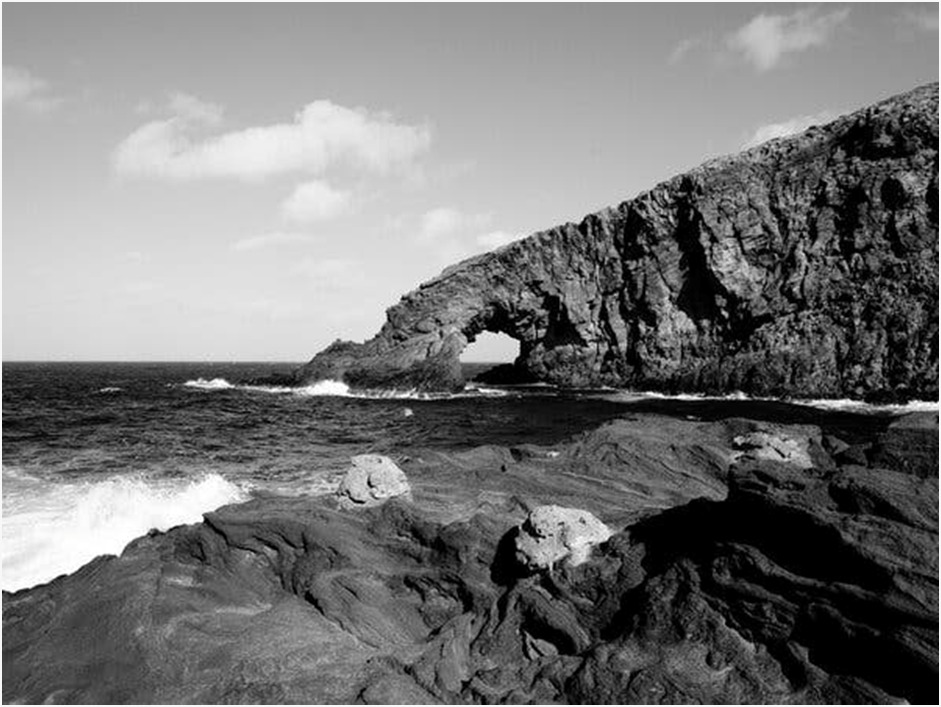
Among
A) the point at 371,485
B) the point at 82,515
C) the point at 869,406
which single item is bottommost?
the point at 869,406

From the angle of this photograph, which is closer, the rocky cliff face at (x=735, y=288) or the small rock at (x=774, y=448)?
the small rock at (x=774, y=448)

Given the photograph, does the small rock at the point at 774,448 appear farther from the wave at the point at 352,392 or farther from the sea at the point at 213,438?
the wave at the point at 352,392

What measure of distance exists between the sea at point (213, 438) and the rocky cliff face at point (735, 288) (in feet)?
17.9

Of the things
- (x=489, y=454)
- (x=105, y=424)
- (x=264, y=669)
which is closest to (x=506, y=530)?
(x=264, y=669)

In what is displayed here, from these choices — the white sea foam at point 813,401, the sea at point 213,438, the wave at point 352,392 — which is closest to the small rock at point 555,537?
the sea at point 213,438

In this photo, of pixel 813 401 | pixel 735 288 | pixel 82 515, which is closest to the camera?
pixel 82 515

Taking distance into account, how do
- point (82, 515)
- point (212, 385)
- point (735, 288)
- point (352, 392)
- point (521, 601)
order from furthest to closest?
point (212, 385), point (352, 392), point (735, 288), point (82, 515), point (521, 601)

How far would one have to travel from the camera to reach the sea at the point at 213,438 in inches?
615

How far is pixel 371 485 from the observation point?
11.7 metres

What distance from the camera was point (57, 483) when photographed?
804 inches

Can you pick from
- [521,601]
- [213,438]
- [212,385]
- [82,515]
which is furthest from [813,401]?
[212,385]

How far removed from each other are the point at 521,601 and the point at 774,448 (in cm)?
832

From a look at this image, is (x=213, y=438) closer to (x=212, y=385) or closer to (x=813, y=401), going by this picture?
(x=813, y=401)

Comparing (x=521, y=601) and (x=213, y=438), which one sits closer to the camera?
(x=521, y=601)
